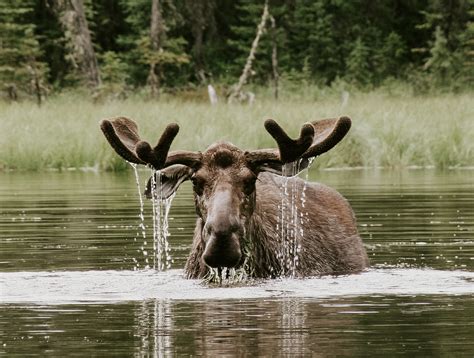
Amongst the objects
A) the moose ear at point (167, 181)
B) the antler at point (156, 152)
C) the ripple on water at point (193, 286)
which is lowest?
the ripple on water at point (193, 286)

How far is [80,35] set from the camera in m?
49.9

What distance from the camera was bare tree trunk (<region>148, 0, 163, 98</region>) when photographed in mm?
54625

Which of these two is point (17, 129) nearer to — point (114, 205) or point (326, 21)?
point (114, 205)

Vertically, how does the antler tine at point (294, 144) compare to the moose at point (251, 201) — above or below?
above

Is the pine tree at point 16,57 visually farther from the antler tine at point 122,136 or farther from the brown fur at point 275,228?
the antler tine at point 122,136

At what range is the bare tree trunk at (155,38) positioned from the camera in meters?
54.6

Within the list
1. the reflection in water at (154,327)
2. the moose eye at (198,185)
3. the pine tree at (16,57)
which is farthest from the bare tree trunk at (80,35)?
the reflection in water at (154,327)

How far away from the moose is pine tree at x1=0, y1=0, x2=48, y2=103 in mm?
40813

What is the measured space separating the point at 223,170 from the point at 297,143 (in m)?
0.67

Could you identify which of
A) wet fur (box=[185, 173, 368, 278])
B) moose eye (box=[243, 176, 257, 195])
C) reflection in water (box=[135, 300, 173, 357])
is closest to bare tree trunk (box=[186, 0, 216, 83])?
wet fur (box=[185, 173, 368, 278])

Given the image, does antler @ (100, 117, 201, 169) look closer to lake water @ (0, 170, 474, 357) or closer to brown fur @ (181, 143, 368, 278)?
brown fur @ (181, 143, 368, 278)

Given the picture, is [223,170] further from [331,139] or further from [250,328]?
[250,328]

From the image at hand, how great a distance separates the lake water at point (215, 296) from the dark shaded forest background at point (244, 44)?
37.6 metres

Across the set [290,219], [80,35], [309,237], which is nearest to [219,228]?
[290,219]
